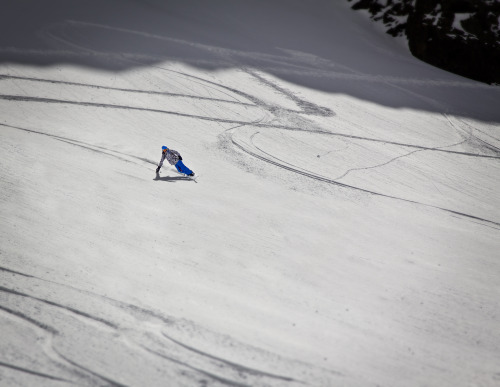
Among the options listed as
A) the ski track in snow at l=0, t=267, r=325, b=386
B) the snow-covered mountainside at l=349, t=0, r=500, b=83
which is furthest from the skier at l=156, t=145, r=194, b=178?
the snow-covered mountainside at l=349, t=0, r=500, b=83

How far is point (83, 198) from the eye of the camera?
3.01 m

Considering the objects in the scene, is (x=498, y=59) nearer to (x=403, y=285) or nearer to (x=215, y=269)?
(x=403, y=285)

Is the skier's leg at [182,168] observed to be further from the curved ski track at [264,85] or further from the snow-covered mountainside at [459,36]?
the snow-covered mountainside at [459,36]

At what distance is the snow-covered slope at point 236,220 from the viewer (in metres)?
2.10

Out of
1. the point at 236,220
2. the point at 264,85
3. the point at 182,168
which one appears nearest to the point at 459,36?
the point at 264,85

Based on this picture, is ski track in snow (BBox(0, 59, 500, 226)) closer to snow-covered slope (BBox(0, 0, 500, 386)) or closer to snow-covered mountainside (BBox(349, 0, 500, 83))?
snow-covered slope (BBox(0, 0, 500, 386))

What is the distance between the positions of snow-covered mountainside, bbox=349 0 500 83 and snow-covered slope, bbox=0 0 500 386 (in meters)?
0.88

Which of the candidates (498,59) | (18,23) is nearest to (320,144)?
(498,59)

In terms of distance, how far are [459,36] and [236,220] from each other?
5535 mm

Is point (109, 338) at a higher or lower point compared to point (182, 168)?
lower

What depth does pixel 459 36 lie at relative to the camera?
668 centimetres

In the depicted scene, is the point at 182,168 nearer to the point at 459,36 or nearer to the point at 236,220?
the point at 236,220

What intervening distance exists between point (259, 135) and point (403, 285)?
85.3 inches

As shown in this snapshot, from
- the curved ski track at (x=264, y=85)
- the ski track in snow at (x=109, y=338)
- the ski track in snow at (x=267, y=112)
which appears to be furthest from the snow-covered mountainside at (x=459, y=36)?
the ski track in snow at (x=109, y=338)
